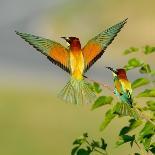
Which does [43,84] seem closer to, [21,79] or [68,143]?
[21,79]

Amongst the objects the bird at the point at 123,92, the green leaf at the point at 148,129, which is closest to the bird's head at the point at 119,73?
the bird at the point at 123,92

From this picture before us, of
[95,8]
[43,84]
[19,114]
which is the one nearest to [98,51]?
[19,114]

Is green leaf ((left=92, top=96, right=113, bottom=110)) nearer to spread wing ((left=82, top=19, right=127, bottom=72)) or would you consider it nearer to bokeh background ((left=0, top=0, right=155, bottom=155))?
spread wing ((left=82, top=19, right=127, bottom=72))

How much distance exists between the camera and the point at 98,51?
89.0 inches

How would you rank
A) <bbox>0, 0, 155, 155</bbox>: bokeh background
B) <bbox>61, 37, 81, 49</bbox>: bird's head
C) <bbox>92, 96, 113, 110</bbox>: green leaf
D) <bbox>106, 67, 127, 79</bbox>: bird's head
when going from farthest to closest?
<bbox>0, 0, 155, 155</bbox>: bokeh background → <bbox>92, 96, 113, 110</bbox>: green leaf → <bbox>106, 67, 127, 79</bbox>: bird's head → <bbox>61, 37, 81, 49</bbox>: bird's head

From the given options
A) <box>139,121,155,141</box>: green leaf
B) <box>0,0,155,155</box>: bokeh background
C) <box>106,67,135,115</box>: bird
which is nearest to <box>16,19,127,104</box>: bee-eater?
<box>106,67,135,115</box>: bird

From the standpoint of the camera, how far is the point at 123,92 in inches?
92.1

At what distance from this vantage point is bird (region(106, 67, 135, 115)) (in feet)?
7.57

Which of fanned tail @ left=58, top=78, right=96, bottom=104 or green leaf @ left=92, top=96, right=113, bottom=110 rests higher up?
green leaf @ left=92, top=96, right=113, bottom=110

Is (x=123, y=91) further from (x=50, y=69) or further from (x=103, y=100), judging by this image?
(x=50, y=69)

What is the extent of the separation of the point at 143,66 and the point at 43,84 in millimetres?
17543

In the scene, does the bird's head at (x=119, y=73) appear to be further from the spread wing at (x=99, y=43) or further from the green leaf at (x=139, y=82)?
the green leaf at (x=139, y=82)

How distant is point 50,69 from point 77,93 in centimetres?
2232

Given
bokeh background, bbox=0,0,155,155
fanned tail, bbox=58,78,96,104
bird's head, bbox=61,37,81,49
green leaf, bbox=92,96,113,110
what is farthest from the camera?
bokeh background, bbox=0,0,155,155
